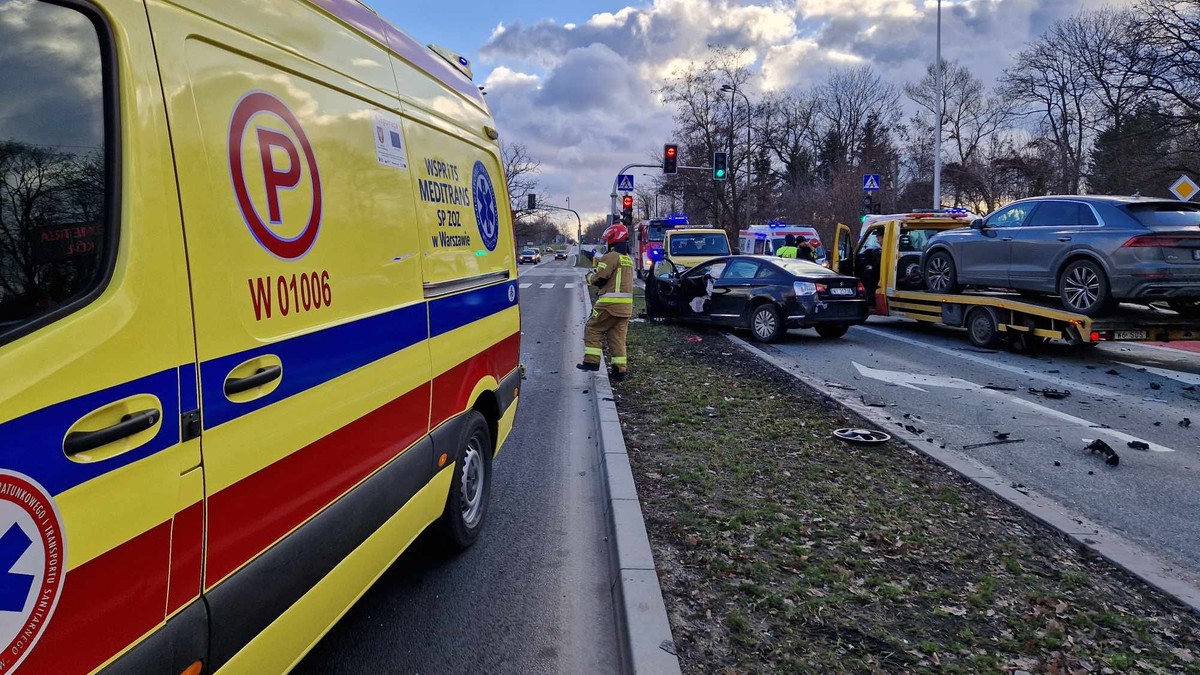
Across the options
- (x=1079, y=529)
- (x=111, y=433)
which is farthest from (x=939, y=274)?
(x=111, y=433)

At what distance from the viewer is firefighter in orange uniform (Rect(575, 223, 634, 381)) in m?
9.35

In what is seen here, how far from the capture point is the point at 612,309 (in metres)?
9.34

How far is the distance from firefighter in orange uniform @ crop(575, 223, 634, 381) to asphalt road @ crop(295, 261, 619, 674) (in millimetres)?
3266

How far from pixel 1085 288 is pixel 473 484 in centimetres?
932

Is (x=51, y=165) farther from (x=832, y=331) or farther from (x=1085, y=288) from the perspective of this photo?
(x=832, y=331)

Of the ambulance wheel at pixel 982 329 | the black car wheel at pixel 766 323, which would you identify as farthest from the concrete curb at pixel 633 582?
the ambulance wheel at pixel 982 329

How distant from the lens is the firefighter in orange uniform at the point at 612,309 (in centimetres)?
935

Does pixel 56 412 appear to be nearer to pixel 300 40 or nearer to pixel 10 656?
pixel 10 656

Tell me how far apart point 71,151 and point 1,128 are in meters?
0.15

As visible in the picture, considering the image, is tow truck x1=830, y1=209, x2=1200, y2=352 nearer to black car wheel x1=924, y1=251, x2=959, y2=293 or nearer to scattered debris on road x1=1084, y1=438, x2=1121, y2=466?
black car wheel x1=924, y1=251, x2=959, y2=293

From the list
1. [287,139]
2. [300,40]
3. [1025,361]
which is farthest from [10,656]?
[1025,361]

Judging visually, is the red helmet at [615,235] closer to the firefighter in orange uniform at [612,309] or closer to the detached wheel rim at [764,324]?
the firefighter in orange uniform at [612,309]

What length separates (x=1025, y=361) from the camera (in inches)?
432

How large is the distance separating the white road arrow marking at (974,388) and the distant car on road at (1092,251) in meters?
2.38
